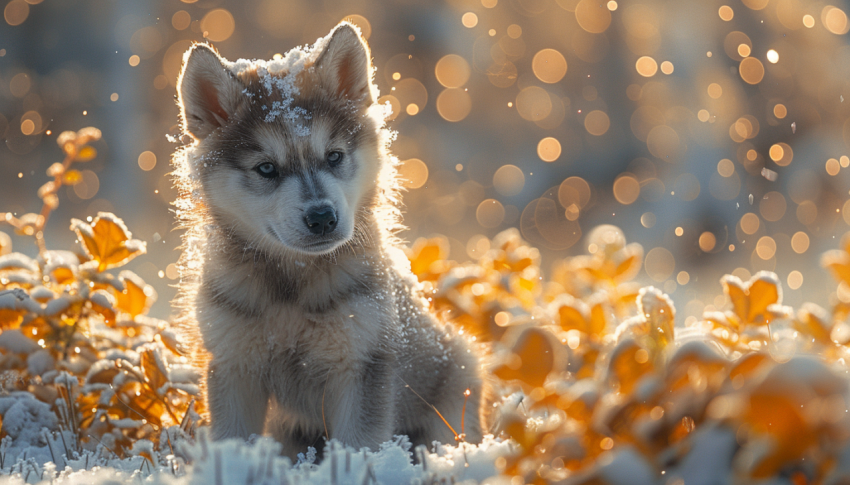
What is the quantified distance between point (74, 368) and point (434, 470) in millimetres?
2277

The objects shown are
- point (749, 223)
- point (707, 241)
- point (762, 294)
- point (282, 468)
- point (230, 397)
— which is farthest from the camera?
point (707, 241)

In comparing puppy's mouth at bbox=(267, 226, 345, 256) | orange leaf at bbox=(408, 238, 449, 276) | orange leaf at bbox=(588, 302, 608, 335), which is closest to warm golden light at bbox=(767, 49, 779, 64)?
orange leaf at bbox=(408, 238, 449, 276)

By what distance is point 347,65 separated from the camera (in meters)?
3.02

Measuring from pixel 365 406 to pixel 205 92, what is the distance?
1.66m

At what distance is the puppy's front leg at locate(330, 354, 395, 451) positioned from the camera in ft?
8.02

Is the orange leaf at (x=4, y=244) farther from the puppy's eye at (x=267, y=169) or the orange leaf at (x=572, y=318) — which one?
the orange leaf at (x=572, y=318)

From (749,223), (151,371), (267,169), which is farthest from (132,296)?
(749,223)

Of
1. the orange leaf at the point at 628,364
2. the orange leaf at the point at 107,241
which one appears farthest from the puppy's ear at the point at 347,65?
the orange leaf at the point at 628,364

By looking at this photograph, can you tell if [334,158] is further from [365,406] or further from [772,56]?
[772,56]

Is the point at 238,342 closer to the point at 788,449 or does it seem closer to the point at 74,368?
the point at 74,368

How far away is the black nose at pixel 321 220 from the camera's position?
2512 mm

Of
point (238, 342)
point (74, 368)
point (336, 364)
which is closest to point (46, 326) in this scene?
point (74, 368)

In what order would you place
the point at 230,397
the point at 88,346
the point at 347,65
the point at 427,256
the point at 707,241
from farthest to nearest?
the point at 707,241, the point at 427,256, the point at 88,346, the point at 347,65, the point at 230,397

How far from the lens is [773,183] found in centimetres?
652
